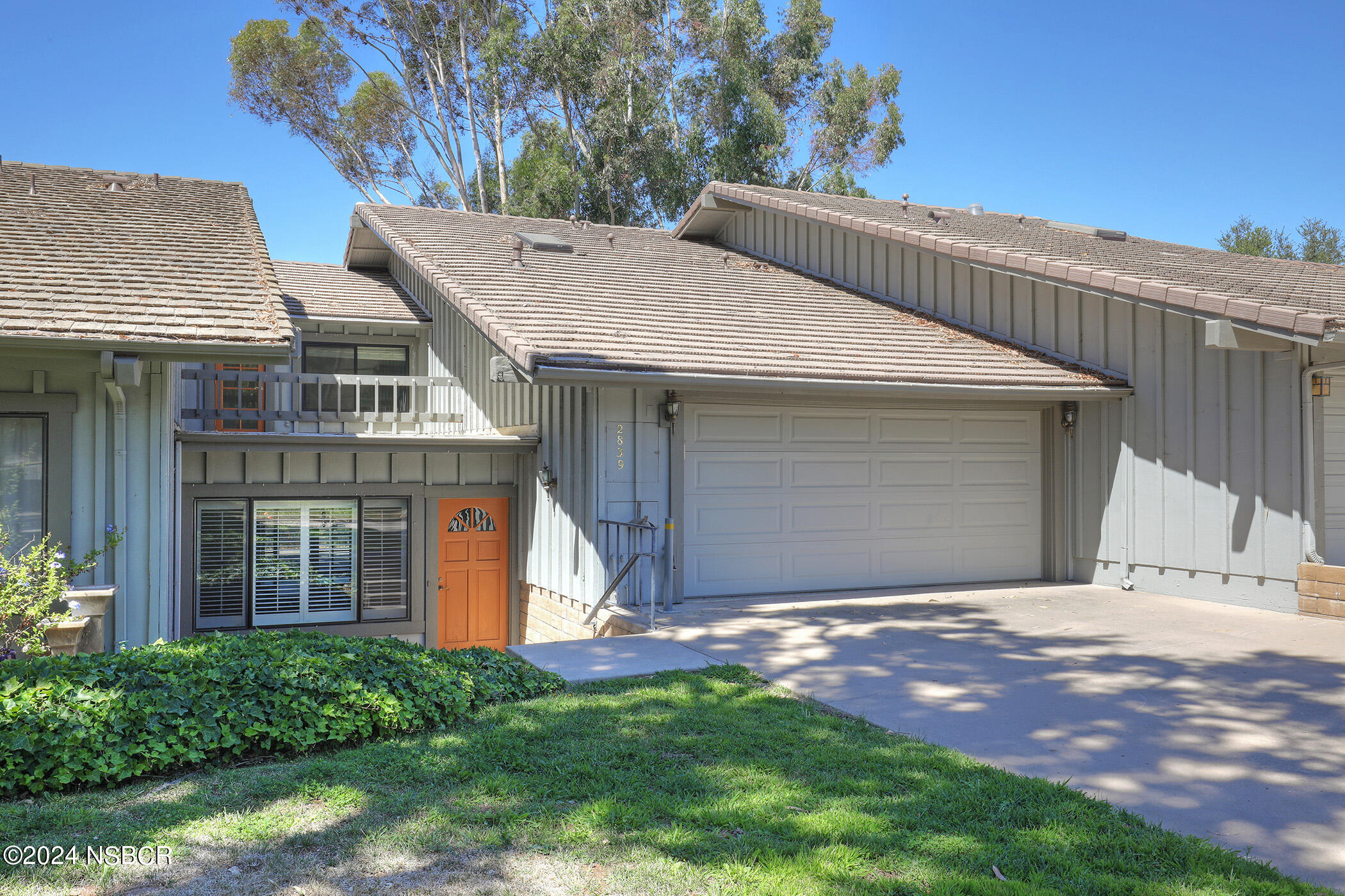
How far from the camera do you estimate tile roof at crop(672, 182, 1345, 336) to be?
8602 millimetres

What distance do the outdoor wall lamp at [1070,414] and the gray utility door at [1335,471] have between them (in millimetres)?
2672

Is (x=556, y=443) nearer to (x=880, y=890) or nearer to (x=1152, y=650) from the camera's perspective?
(x=1152, y=650)

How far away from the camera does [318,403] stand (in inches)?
521

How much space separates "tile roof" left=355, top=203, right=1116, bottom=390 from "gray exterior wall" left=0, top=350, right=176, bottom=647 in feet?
10.1

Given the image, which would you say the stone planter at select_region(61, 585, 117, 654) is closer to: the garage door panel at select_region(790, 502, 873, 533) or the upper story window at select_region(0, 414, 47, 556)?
the upper story window at select_region(0, 414, 47, 556)

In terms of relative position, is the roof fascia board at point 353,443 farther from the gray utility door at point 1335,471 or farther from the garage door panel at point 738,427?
the gray utility door at point 1335,471

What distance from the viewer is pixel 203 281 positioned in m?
8.62

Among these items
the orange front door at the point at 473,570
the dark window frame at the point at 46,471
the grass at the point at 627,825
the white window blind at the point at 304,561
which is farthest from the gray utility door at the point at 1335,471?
the dark window frame at the point at 46,471

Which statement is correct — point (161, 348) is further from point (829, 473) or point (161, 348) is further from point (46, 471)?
point (829, 473)

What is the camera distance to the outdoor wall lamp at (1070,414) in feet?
36.5

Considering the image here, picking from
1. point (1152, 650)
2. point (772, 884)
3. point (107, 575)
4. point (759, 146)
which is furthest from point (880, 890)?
point (759, 146)

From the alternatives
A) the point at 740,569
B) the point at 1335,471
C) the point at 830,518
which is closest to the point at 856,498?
the point at 830,518

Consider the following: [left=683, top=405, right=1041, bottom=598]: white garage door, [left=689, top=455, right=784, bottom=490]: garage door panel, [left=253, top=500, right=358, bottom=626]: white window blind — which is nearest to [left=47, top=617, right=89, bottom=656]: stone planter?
[left=253, top=500, right=358, bottom=626]: white window blind

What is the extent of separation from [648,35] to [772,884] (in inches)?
1003
